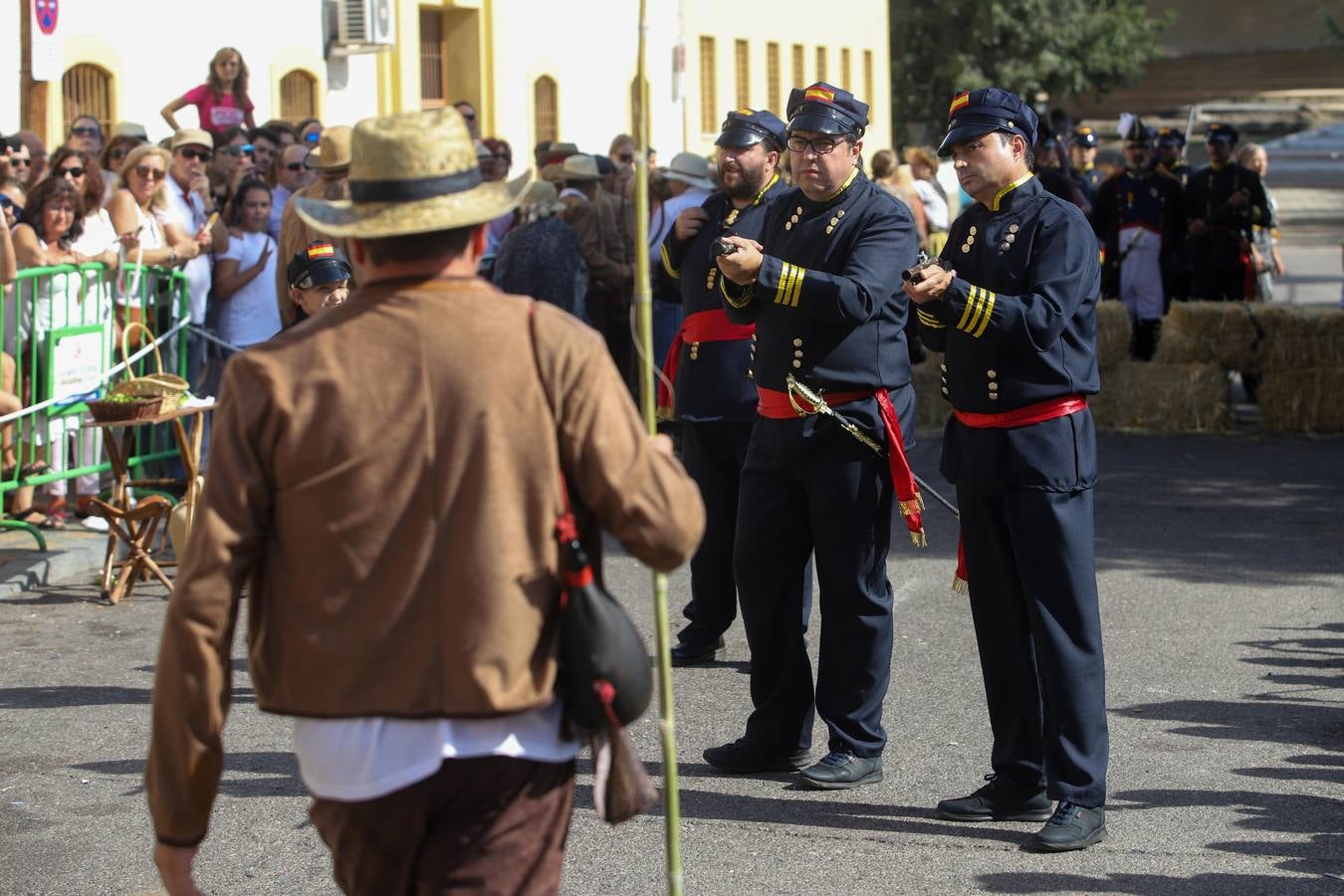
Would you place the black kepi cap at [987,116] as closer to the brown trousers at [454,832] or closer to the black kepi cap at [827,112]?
the black kepi cap at [827,112]

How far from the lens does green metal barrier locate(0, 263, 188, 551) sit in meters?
9.61

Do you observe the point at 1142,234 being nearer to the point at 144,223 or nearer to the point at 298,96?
the point at 144,223

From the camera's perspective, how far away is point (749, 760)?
6211 millimetres

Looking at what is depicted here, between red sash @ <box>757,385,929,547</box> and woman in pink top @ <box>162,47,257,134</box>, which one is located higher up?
woman in pink top @ <box>162,47,257,134</box>

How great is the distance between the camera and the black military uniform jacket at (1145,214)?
15609 millimetres

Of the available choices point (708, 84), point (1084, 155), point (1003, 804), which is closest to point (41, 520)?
point (1003, 804)

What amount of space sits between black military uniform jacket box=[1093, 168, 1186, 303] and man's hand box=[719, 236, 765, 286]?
34.3ft

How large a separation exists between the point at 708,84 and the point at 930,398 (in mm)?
23699

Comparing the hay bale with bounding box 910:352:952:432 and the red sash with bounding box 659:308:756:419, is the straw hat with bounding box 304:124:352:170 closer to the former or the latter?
the red sash with bounding box 659:308:756:419

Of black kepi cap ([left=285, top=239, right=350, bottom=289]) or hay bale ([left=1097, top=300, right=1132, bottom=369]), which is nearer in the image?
black kepi cap ([left=285, top=239, right=350, bottom=289])

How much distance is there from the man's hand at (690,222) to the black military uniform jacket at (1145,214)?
9.16 m

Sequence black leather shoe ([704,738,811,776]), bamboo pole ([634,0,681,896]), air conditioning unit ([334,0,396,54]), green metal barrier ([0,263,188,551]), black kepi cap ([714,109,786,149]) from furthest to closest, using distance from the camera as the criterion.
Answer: air conditioning unit ([334,0,396,54]) < green metal barrier ([0,263,188,551]) < black kepi cap ([714,109,786,149]) < black leather shoe ([704,738,811,776]) < bamboo pole ([634,0,681,896])

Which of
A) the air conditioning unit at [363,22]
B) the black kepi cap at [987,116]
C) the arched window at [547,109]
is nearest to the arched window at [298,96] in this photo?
the air conditioning unit at [363,22]

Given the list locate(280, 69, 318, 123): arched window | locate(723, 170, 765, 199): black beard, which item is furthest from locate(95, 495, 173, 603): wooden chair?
locate(280, 69, 318, 123): arched window
